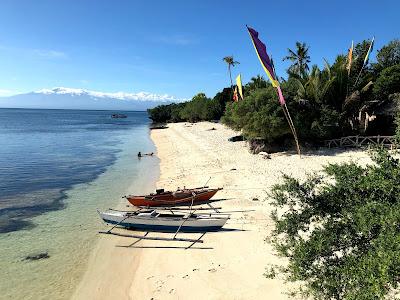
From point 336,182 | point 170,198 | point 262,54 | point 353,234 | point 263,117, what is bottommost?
point 170,198

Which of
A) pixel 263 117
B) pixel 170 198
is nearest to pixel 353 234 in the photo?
pixel 170 198

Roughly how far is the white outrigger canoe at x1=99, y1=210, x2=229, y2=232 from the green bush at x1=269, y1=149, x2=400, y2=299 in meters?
7.32

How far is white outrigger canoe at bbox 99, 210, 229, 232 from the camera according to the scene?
615 inches

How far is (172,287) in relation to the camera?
457 inches

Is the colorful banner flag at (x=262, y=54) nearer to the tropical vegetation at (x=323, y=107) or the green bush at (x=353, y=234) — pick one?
the tropical vegetation at (x=323, y=107)

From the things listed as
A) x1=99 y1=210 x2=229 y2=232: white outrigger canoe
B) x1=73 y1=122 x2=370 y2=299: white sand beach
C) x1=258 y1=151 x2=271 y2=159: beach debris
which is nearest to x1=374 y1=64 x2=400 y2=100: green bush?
x1=258 y1=151 x2=271 y2=159: beach debris

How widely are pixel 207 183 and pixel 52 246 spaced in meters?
11.4

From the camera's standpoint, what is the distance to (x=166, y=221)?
15.9 metres

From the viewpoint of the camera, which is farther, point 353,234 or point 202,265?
point 202,265

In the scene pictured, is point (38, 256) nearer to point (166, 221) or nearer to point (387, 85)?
point (166, 221)

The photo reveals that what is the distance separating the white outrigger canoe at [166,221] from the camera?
51.3 feet

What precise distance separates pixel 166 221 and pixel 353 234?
9797mm

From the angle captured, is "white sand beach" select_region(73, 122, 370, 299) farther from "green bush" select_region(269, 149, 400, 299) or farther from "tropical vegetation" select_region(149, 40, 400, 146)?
"tropical vegetation" select_region(149, 40, 400, 146)

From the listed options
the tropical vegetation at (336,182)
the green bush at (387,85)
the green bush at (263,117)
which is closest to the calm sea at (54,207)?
the tropical vegetation at (336,182)
